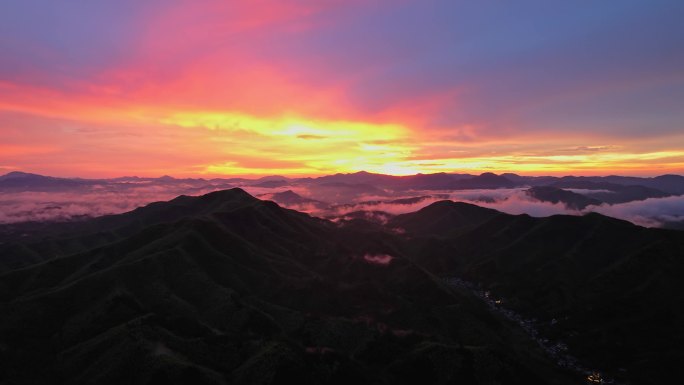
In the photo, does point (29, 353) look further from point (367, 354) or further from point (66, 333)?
point (367, 354)

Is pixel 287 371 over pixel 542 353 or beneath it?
over

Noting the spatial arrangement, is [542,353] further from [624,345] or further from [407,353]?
[407,353]

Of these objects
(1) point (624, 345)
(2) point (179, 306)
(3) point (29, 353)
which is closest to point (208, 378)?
(2) point (179, 306)

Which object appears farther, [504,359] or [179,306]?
[179,306]

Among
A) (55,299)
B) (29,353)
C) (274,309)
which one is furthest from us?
(274,309)

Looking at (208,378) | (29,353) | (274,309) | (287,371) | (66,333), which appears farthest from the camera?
(274,309)

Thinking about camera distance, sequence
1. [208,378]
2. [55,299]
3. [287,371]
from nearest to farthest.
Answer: [208,378] → [287,371] → [55,299]

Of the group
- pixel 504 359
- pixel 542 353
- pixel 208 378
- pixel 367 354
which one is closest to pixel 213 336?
pixel 208 378

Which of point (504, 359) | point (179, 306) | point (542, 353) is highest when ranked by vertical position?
point (179, 306)

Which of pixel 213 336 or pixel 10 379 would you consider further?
pixel 213 336
